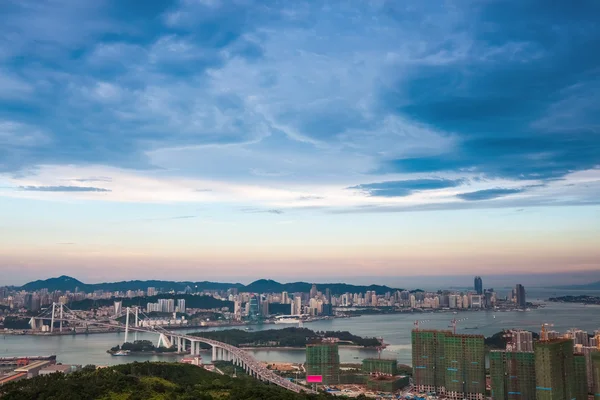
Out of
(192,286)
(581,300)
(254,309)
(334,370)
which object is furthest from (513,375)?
(192,286)

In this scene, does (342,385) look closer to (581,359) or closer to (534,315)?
(581,359)

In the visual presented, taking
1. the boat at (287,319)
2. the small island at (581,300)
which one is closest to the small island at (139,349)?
the boat at (287,319)

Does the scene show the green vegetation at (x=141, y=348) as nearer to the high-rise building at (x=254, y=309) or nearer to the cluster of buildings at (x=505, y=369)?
the cluster of buildings at (x=505, y=369)

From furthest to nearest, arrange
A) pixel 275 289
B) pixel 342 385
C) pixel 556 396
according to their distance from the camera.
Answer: pixel 275 289
pixel 342 385
pixel 556 396

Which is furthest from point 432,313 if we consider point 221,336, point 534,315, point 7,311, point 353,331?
point 7,311

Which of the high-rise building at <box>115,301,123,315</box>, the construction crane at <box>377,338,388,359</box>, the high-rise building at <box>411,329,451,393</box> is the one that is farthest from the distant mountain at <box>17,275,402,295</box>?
the high-rise building at <box>411,329,451,393</box>
